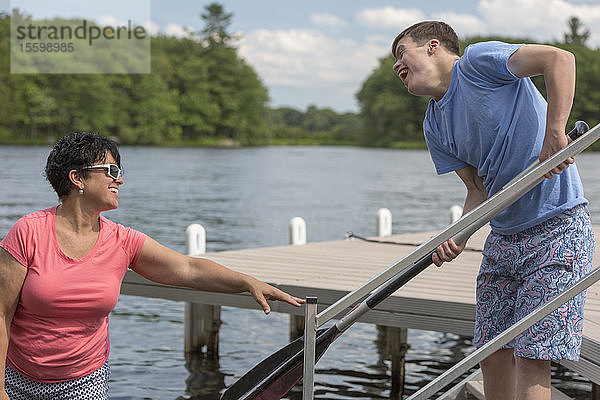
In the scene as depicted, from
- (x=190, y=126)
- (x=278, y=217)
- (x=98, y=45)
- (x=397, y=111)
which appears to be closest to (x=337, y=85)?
(x=397, y=111)

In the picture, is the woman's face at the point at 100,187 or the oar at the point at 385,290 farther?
the woman's face at the point at 100,187

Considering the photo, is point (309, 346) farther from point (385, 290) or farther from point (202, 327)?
point (202, 327)

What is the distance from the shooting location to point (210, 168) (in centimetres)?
5047

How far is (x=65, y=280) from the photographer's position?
2.98 meters

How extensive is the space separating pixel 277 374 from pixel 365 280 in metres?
2.91

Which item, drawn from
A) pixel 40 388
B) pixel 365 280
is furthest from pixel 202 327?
pixel 40 388

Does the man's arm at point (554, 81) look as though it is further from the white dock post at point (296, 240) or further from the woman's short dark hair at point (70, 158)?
the white dock post at point (296, 240)

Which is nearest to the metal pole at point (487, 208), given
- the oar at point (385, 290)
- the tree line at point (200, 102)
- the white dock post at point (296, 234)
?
the oar at point (385, 290)

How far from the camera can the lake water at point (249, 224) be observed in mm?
7574

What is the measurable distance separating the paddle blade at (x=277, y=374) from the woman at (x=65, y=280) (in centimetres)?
56

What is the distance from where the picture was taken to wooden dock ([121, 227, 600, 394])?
475cm

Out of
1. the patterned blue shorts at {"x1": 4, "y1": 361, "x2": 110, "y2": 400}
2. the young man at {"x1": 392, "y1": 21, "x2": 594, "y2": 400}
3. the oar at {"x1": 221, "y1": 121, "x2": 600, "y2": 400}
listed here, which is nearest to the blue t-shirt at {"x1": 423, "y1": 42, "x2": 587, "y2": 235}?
the young man at {"x1": 392, "y1": 21, "x2": 594, "y2": 400}

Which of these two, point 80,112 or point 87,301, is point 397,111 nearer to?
point 80,112

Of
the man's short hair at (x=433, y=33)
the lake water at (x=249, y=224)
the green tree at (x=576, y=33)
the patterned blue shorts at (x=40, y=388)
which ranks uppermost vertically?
the green tree at (x=576, y=33)
